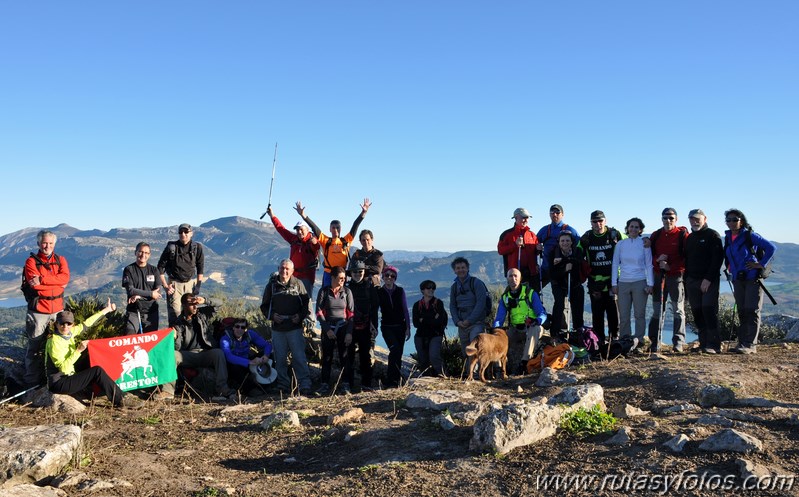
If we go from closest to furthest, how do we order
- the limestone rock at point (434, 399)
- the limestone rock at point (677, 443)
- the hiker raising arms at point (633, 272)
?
the limestone rock at point (677, 443) < the limestone rock at point (434, 399) < the hiker raising arms at point (633, 272)

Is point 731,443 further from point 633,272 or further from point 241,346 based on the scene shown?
point 241,346

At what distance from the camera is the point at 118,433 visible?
Result: 6770 mm

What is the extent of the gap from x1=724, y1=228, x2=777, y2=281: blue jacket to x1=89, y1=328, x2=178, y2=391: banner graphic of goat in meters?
9.41

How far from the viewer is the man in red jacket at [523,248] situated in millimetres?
10789

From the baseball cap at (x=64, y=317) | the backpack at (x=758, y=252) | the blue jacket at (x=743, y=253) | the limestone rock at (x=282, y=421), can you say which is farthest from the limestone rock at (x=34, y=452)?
the backpack at (x=758, y=252)

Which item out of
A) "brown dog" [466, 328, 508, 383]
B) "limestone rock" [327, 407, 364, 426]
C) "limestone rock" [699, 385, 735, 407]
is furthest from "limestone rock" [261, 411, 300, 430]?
"limestone rock" [699, 385, 735, 407]

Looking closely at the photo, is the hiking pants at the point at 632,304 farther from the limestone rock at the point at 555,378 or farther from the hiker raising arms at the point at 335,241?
the hiker raising arms at the point at 335,241

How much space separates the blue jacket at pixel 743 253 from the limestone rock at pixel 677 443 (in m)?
5.92

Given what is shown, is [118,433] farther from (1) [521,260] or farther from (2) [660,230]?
(2) [660,230]

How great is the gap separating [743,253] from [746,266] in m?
0.22

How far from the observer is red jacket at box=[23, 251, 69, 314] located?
8820mm

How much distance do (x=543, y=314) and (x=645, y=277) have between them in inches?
79.5

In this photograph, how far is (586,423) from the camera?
5.52m

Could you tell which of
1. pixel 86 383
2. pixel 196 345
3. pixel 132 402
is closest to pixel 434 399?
pixel 132 402
